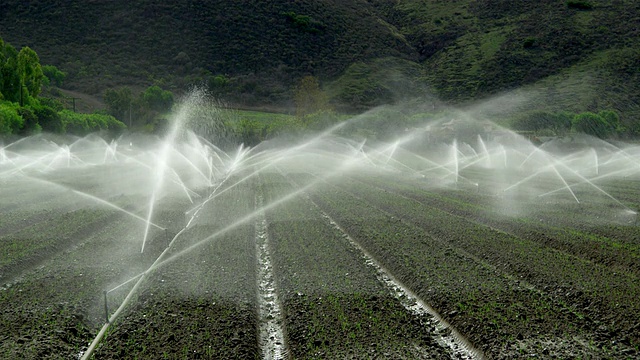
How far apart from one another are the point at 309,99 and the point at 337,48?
104ft

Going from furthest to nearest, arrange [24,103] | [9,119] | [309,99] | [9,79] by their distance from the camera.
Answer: [309,99] < [24,103] < [9,79] < [9,119]

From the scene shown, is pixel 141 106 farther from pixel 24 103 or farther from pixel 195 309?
pixel 195 309

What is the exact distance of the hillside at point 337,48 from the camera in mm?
94062

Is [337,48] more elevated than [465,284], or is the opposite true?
[337,48]

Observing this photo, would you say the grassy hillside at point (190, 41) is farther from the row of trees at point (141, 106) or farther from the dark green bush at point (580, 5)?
the dark green bush at point (580, 5)

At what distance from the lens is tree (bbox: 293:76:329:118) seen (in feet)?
302

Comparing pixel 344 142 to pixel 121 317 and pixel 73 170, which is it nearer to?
pixel 73 170

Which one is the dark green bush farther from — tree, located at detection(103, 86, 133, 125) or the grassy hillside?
tree, located at detection(103, 86, 133, 125)

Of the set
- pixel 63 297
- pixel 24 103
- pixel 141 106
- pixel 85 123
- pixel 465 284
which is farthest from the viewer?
pixel 141 106

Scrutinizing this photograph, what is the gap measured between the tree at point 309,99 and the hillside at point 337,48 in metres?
6.19

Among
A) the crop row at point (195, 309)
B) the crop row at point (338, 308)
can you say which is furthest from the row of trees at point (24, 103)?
the crop row at point (338, 308)

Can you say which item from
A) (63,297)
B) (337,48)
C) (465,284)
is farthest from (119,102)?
(465,284)

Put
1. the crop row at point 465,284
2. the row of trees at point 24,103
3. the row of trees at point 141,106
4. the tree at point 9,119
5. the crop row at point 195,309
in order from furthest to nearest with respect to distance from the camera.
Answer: the row of trees at point 141,106 → the row of trees at point 24,103 → the tree at point 9,119 → the crop row at point 465,284 → the crop row at point 195,309

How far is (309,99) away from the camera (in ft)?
308
